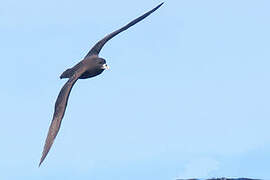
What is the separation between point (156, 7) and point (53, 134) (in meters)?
17.2

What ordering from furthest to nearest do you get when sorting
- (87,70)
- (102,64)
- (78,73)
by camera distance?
(102,64) < (87,70) < (78,73)

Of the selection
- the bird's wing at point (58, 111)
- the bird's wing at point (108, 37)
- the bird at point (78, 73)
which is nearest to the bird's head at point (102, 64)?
the bird at point (78, 73)

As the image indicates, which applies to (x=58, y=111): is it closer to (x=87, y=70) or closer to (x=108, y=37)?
(x=87, y=70)

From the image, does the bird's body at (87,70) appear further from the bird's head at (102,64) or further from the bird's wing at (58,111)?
the bird's wing at (58,111)

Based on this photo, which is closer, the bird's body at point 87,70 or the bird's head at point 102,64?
the bird's body at point 87,70

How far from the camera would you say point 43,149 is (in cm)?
3766

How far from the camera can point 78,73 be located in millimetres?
45156

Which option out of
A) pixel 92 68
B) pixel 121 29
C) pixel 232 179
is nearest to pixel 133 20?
pixel 121 29

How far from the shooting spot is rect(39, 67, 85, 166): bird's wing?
3812 cm

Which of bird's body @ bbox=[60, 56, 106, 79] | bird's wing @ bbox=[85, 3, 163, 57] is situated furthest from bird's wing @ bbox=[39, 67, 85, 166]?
bird's wing @ bbox=[85, 3, 163, 57]

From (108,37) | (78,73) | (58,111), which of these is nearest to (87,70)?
(78,73)

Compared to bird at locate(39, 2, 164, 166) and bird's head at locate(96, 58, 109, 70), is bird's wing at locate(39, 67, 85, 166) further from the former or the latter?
bird's head at locate(96, 58, 109, 70)

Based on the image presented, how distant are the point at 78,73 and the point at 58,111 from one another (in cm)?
495

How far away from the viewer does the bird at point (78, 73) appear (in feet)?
128
